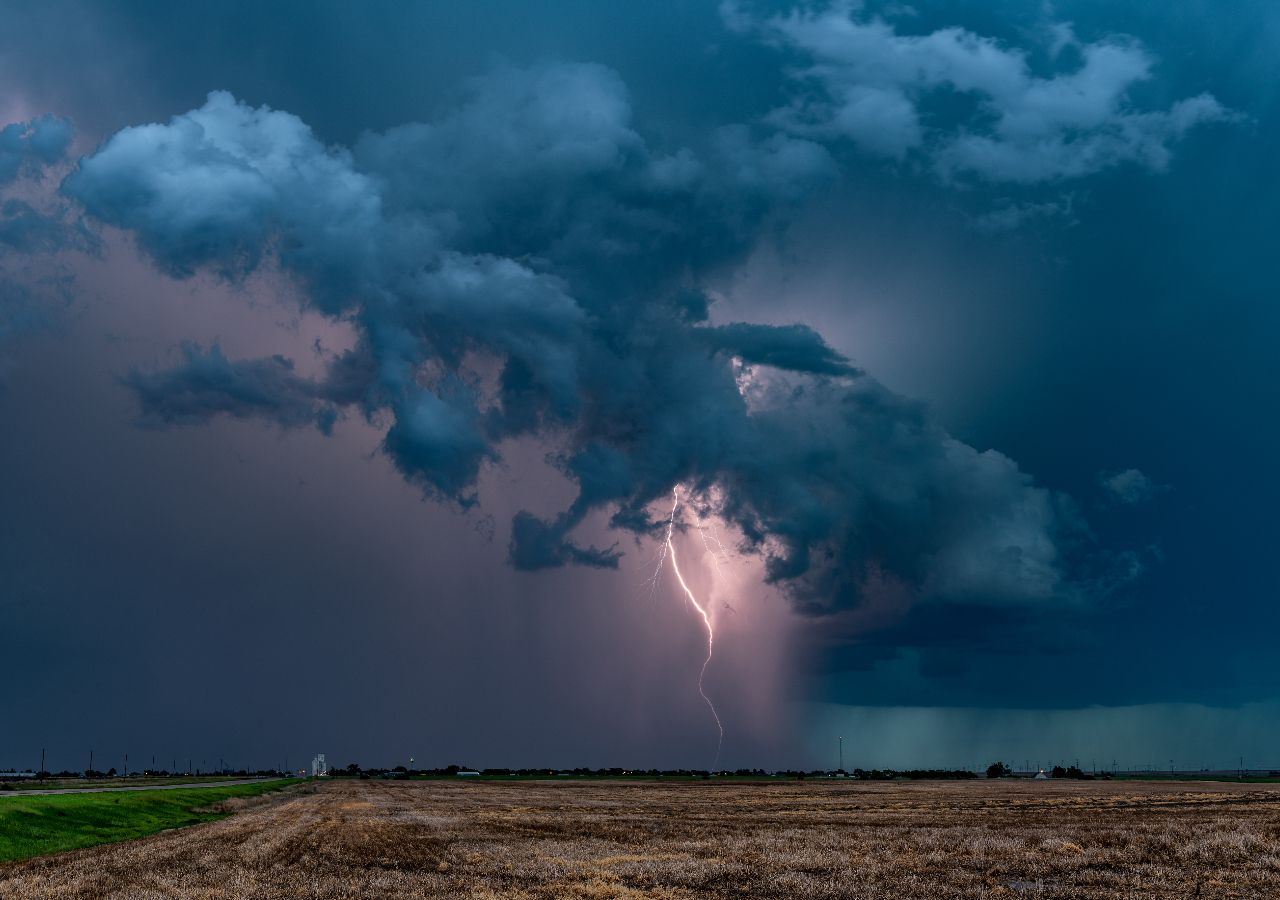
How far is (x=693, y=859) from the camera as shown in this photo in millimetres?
37906

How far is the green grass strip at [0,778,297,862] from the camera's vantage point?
47.2m

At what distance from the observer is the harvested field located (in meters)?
29.8

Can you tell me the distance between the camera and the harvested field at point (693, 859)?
1174 inches

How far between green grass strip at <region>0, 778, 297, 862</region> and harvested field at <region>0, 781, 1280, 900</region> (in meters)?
3.02

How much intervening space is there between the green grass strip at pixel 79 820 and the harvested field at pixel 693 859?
3017 millimetres

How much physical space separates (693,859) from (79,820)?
42407 mm

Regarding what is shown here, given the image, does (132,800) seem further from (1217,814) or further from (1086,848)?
(1217,814)

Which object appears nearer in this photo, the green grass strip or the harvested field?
the harvested field

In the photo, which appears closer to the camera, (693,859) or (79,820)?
(693,859)

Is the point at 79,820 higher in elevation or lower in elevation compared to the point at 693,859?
lower

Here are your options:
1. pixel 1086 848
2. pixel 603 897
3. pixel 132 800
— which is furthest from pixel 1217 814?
pixel 132 800

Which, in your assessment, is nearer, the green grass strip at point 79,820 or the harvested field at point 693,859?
the harvested field at point 693,859

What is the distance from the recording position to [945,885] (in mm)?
30125

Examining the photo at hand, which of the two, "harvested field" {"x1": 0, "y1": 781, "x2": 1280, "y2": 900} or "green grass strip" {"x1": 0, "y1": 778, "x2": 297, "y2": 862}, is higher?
"harvested field" {"x1": 0, "y1": 781, "x2": 1280, "y2": 900}
